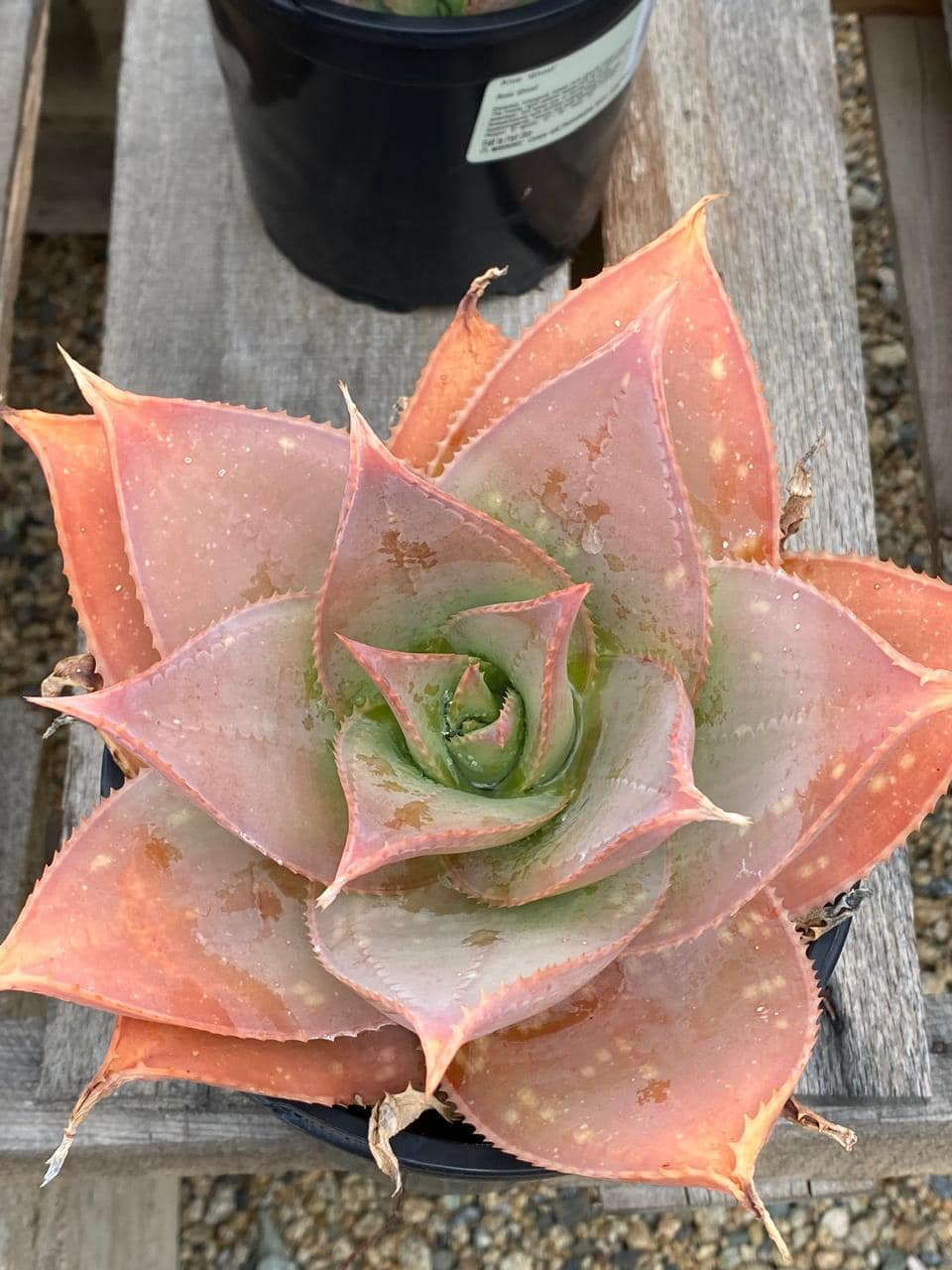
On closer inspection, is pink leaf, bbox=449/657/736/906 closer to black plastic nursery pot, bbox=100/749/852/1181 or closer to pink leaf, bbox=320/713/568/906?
pink leaf, bbox=320/713/568/906

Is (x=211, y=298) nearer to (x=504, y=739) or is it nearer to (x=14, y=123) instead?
(x=14, y=123)

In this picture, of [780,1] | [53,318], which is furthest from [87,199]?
[780,1]

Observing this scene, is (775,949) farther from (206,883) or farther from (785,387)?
(785,387)

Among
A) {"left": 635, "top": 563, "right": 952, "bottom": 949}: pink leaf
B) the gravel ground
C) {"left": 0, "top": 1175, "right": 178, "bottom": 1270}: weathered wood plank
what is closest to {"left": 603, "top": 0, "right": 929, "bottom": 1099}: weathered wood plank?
{"left": 635, "top": 563, "right": 952, "bottom": 949}: pink leaf

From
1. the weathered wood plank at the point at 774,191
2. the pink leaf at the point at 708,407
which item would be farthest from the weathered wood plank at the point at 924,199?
the pink leaf at the point at 708,407

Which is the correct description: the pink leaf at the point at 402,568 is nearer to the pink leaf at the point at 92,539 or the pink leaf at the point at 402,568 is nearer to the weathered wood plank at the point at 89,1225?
the pink leaf at the point at 92,539
